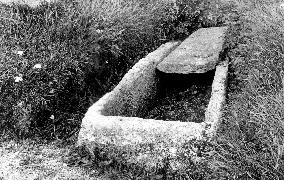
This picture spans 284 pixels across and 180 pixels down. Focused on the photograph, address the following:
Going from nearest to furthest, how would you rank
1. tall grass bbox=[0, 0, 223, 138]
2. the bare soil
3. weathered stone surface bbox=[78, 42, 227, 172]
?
weathered stone surface bbox=[78, 42, 227, 172]
tall grass bbox=[0, 0, 223, 138]
the bare soil

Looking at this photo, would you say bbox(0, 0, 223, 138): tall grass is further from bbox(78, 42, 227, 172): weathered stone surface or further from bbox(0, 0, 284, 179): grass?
bbox(78, 42, 227, 172): weathered stone surface

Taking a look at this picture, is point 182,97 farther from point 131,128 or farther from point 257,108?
point 257,108

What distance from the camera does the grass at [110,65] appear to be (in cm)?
369

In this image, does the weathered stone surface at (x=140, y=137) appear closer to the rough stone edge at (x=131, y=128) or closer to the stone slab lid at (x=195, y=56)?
the rough stone edge at (x=131, y=128)

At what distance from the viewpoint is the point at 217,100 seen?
4711 mm

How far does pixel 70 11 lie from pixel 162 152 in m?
2.87

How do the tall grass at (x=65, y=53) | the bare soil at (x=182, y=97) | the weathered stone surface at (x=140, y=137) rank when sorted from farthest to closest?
the bare soil at (x=182, y=97), the tall grass at (x=65, y=53), the weathered stone surface at (x=140, y=137)

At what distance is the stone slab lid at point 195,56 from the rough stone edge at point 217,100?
0.16 m

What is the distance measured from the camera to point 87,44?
5820 mm

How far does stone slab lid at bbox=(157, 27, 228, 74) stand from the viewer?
225 inches

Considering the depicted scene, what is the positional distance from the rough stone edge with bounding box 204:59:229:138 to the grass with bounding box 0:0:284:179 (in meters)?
0.10

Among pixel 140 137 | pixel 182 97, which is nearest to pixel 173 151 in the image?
pixel 140 137

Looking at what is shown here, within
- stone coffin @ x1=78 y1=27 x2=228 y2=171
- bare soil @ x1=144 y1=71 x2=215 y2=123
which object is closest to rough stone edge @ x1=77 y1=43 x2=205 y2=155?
stone coffin @ x1=78 y1=27 x2=228 y2=171

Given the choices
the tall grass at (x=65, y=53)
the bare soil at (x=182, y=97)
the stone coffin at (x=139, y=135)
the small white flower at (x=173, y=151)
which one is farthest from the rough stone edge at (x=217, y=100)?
the tall grass at (x=65, y=53)
